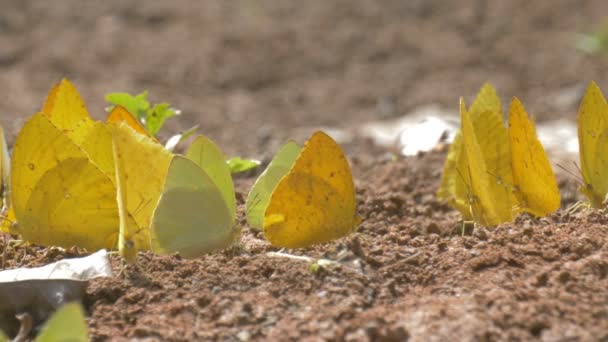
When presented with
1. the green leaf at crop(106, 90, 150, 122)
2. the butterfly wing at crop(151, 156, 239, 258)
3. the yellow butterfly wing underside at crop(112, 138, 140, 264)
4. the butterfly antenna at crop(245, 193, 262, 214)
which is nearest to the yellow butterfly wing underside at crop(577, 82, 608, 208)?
the butterfly antenna at crop(245, 193, 262, 214)

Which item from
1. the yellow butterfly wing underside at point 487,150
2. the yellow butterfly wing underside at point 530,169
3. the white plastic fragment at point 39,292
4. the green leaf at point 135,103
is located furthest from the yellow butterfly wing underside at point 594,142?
the green leaf at point 135,103

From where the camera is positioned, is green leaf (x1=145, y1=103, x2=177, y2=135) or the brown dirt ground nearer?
the brown dirt ground

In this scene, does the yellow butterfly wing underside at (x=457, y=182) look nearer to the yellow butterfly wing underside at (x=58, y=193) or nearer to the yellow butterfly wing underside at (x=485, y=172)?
the yellow butterfly wing underside at (x=485, y=172)

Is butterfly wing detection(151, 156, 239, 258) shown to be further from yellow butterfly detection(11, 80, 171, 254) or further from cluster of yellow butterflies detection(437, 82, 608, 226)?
cluster of yellow butterflies detection(437, 82, 608, 226)

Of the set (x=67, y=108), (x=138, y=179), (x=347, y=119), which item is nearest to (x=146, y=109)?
(x=67, y=108)

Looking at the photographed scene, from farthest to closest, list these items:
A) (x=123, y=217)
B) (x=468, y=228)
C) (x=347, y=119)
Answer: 1. (x=347, y=119)
2. (x=468, y=228)
3. (x=123, y=217)

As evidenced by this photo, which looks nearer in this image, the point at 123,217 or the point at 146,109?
the point at 123,217

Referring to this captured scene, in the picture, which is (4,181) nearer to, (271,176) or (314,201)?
(271,176)
